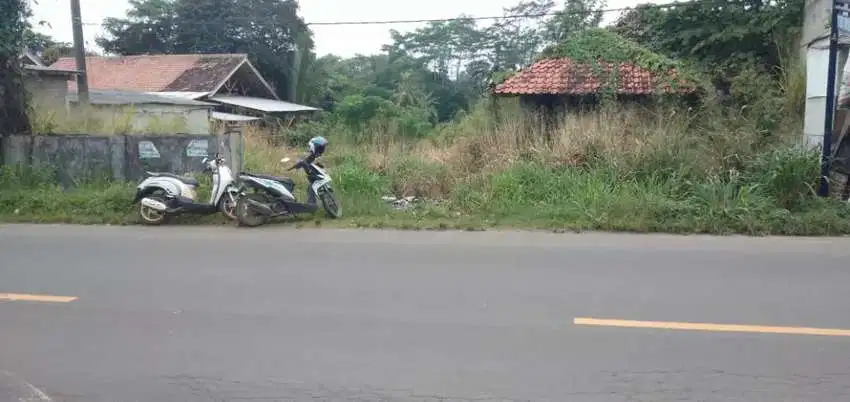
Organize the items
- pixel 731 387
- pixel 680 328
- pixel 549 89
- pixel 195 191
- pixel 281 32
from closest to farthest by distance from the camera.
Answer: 1. pixel 731 387
2. pixel 680 328
3. pixel 195 191
4. pixel 549 89
5. pixel 281 32

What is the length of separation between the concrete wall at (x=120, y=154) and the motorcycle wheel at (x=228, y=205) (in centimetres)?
256

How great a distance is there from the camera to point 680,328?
15.3 ft

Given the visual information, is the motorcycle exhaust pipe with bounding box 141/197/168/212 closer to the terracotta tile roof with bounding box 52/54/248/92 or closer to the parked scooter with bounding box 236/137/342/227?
the parked scooter with bounding box 236/137/342/227

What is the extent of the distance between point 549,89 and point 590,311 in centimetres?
1392

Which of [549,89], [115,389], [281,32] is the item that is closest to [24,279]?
[115,389]

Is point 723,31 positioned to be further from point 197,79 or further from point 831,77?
point 197,79

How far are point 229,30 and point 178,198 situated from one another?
1347 inches

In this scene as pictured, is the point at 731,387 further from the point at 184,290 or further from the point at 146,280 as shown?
the point at 146,280

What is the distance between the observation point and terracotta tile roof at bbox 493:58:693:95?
17.5m

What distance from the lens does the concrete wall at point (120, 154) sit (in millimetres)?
11961

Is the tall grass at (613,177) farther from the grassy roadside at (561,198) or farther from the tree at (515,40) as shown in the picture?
the tree at (515,40)

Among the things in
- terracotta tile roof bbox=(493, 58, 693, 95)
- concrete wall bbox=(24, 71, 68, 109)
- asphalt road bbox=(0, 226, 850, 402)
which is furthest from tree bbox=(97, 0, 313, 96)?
asphalt road bbox=(0, 226, 850, 402)

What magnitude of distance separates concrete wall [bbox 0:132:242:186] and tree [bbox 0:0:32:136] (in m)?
0.63

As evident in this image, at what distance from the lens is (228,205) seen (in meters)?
9.70
